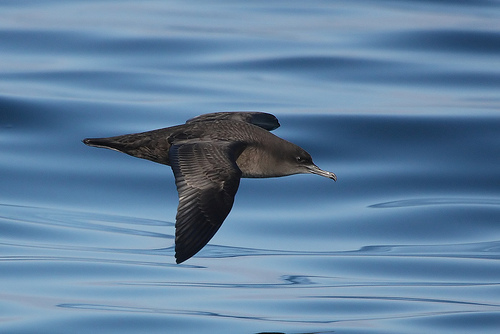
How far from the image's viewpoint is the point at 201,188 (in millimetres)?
5840

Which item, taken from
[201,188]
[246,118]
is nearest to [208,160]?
[201,188]

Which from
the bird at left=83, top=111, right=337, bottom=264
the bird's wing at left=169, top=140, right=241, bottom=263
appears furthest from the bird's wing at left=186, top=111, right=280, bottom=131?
the bird's wing at left=169, top=140, right=241, bottom=263

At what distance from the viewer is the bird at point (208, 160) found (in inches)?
219

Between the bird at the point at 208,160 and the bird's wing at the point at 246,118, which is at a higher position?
the bird's wing at the point at 246,118

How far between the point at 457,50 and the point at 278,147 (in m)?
7.23

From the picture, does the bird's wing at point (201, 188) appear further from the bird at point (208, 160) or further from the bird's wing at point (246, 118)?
the bird's wing at point (246, 118)

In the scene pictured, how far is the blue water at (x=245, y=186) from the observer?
684cm

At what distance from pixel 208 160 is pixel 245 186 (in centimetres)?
329

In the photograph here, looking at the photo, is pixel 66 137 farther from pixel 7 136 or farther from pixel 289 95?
pixel 289 95

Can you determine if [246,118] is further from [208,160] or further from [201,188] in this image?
A: [201,188]

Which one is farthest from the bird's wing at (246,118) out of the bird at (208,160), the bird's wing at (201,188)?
→ the bird's wing at (201,188)

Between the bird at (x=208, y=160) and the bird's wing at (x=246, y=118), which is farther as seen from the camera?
the bird's wing at (x=246, y=118)

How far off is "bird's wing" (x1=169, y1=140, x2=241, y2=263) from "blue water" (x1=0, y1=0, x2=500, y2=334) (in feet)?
3.16

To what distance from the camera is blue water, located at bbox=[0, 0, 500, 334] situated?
6.84 m
